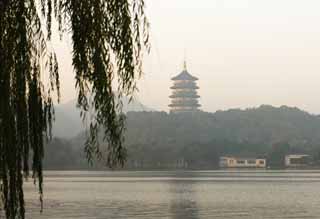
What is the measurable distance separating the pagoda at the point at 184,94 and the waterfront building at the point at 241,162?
1282 inches

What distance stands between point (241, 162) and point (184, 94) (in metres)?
40.5

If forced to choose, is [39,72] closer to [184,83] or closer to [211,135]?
[211,135]

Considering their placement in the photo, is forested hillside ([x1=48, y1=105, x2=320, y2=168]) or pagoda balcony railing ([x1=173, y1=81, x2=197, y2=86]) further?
pagoda balcony railing ([x1=173, y1=81, x2=197, y2=86])

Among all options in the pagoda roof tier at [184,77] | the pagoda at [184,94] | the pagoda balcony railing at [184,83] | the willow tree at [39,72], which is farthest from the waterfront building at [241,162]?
the willow tree at [39,72]

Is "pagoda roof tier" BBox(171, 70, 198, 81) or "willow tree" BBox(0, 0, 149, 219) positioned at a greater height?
"pagoda roof tier" BBox(171, 70, 198, 81)

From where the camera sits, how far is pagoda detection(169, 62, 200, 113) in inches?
5714

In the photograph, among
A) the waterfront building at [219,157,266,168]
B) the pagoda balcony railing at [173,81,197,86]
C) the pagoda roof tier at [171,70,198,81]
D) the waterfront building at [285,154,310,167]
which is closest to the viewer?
the waterfront building at [285,154,310,167]

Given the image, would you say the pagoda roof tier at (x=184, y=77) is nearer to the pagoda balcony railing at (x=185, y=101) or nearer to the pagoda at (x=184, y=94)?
the pagoda at (x=184, y=94)

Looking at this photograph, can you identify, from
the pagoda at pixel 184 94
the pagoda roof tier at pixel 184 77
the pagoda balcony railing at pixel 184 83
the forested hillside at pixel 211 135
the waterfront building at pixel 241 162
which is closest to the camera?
the forested hillside at pixel 211 135

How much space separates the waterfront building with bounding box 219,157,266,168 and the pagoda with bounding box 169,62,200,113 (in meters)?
32.6

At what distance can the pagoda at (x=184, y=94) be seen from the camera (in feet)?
476

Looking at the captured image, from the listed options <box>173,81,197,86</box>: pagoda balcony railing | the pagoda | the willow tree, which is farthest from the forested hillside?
the willow tree

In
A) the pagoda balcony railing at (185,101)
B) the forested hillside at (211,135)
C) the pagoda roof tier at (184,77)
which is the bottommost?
the forested hillside at (211,135)

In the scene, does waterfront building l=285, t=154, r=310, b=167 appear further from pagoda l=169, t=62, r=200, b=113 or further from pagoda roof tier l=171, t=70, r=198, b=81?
pagoda roof tier l=171, t=70, r=198, b=81
